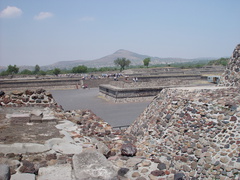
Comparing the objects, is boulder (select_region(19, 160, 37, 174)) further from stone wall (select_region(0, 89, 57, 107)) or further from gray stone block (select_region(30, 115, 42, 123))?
stone wall (select_region(0, 89, 57, 107))

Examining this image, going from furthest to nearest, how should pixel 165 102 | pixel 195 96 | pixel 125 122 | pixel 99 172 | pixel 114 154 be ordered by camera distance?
pixel 125 122, pixel 165 102, pixel 195 96, pixel 114 154, pixel 99 172

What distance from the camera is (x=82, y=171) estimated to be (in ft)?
9.59

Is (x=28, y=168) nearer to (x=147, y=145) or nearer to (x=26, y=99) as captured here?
(x=147, y=145)

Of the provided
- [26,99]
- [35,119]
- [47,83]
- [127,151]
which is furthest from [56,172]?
[47,83]

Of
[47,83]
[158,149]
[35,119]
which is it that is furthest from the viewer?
[47,83]

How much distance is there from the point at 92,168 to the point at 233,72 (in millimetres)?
5417

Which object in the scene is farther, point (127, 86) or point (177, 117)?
point (127, 86)

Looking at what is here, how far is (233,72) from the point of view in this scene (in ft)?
22.9

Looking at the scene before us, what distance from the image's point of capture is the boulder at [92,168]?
9.20 ft

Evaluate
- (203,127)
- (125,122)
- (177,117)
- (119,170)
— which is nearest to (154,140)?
(177,117)

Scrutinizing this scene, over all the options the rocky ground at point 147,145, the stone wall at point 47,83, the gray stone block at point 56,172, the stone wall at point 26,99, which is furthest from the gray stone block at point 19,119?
the stone wall at point 47,83

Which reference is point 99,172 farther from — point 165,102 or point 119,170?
point 165,102

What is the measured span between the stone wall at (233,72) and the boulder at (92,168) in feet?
16.0

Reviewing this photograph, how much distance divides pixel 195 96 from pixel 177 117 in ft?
2.23
